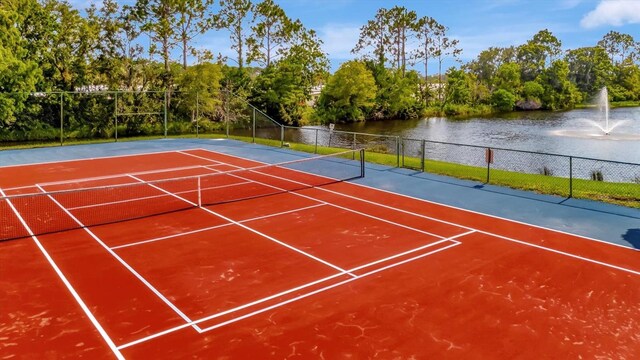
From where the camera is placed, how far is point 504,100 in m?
88.5

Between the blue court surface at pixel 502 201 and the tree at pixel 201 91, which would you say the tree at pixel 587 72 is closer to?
the tree at pixel 201 91

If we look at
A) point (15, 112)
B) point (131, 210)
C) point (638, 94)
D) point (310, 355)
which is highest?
point (638, 94)

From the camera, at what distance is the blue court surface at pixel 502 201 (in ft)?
45.2

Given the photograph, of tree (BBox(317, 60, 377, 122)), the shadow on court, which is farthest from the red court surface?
tree (BBox(317, 60, 377, 122))

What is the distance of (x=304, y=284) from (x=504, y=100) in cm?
8690

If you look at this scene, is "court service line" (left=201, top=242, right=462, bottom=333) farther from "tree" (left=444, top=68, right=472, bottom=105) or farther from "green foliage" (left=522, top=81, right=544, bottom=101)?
"green foliage" (left=522, top=81, right=544, bottom=101)

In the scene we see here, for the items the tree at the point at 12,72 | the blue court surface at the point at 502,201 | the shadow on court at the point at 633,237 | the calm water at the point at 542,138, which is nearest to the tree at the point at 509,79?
the calm water at the point at 542,138

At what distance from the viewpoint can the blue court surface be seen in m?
13.8

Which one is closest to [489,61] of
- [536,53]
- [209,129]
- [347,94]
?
[536,53]

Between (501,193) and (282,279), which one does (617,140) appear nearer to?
(501,193)

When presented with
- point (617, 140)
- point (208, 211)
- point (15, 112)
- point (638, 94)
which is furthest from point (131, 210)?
point (638, 94)

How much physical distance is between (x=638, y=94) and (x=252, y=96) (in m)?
94.8

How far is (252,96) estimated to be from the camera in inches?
2276

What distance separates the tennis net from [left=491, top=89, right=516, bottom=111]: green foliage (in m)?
73.7
